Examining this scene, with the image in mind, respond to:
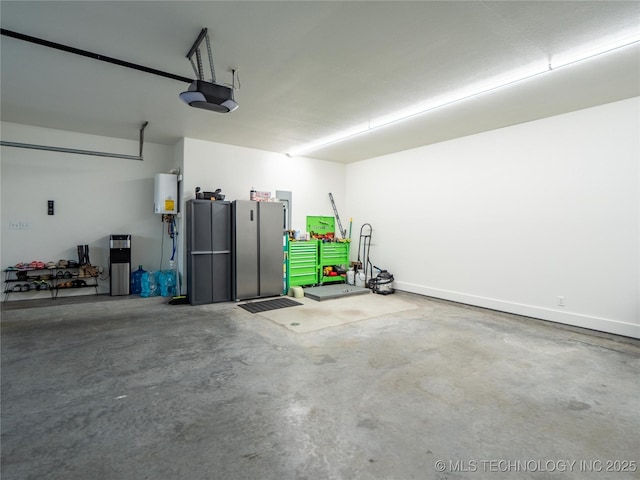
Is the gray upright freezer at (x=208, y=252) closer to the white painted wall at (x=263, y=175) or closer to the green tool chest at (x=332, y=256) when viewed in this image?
the white painted wall at (x=263, y=175)

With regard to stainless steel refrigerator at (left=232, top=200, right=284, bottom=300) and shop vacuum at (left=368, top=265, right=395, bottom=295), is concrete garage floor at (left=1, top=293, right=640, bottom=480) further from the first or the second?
shop vacuum at (left=368, top=265, right=395, bottom=295)

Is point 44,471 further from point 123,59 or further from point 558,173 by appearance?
point 558,173

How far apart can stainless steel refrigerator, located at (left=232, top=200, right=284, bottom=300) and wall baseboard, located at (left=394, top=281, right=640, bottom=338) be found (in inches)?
113

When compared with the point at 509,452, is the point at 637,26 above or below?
above

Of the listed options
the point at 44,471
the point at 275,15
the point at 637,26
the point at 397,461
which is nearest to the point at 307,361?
the point at 397,461

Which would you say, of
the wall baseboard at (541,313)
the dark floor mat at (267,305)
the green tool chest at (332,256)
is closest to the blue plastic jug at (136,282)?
the dark floor mat at (267,305)

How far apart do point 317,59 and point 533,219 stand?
383cm

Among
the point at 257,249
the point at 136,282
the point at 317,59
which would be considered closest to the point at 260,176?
the point at 257,249

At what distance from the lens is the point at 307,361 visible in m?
3.12

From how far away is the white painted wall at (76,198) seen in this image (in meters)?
5.31

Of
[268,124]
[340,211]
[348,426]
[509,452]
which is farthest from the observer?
[340,211]

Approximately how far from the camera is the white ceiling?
96.7 inches

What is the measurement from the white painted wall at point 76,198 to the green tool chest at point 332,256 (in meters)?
3.24

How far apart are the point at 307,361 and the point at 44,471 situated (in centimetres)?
196
